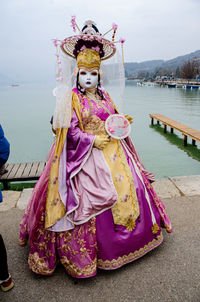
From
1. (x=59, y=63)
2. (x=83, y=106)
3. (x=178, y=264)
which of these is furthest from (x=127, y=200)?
(x=59, y=63)

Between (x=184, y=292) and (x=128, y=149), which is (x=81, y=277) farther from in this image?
(x=128, y=149)

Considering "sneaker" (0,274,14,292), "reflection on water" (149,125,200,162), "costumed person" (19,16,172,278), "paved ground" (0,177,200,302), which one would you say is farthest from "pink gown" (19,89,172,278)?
"reflection on water" (149,125,200,162)

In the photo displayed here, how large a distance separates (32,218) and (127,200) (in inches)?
37.3

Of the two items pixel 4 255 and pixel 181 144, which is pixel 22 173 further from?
pixel 181 144

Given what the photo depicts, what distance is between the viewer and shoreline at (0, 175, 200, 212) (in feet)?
12.9

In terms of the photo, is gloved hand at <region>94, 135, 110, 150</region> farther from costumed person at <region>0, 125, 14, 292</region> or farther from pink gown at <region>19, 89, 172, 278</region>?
costumed person at <region>0, 125, 14, 292</region>

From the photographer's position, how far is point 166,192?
411cm

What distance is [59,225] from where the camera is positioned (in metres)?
2.34

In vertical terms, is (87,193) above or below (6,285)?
above

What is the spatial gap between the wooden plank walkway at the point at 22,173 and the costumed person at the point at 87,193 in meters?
2.30

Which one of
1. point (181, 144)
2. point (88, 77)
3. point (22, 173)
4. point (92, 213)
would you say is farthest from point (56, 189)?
point (181, 144)

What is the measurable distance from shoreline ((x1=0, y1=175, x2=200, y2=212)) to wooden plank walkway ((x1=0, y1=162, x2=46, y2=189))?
569mm

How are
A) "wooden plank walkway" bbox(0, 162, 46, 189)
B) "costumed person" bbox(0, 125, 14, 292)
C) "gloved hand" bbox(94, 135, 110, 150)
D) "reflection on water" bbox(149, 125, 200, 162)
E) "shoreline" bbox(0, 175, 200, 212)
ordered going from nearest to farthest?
"costumed person" bbox(0, 125, 14, 292) < "gloved hand" bbox(94, 135, 110, 150) < "shoreline" bbox(0, 175, 200, 212) < "wooden plank walkway" bbox(0, 162, 46, 189) < "reflection on water" bbox(149, 125, 200, 162)

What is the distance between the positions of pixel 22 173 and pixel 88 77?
10.0ft
